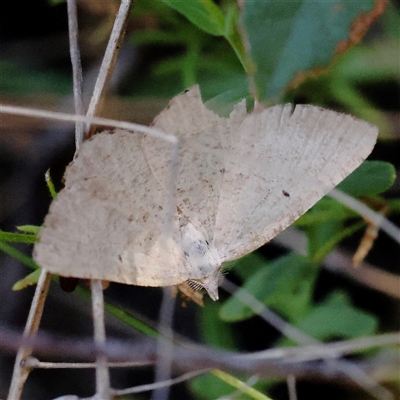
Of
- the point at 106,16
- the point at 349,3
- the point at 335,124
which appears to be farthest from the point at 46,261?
the point at 106,16

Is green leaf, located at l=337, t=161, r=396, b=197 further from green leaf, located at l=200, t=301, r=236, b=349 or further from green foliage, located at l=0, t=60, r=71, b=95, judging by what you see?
green foliage, located at l=0, t=60, r=71, b=95

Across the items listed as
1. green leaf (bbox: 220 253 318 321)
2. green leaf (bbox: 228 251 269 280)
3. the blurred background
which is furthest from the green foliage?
green leaf (bbox: 220 253 318 321)

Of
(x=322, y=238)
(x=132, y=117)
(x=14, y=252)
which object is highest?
(x=132, y=117)

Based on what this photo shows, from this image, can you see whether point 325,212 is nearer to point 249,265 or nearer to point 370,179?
point 370,179

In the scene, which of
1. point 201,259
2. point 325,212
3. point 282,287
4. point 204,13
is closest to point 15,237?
point 201,259

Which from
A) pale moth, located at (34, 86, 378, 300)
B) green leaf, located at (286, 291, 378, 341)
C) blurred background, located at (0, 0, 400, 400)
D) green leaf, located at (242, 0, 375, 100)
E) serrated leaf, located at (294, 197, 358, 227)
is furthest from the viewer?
blurred background, located at (0, 0, 400, 400)

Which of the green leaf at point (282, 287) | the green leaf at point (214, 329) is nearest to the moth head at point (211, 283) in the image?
the green leaf at point (282, 287)
